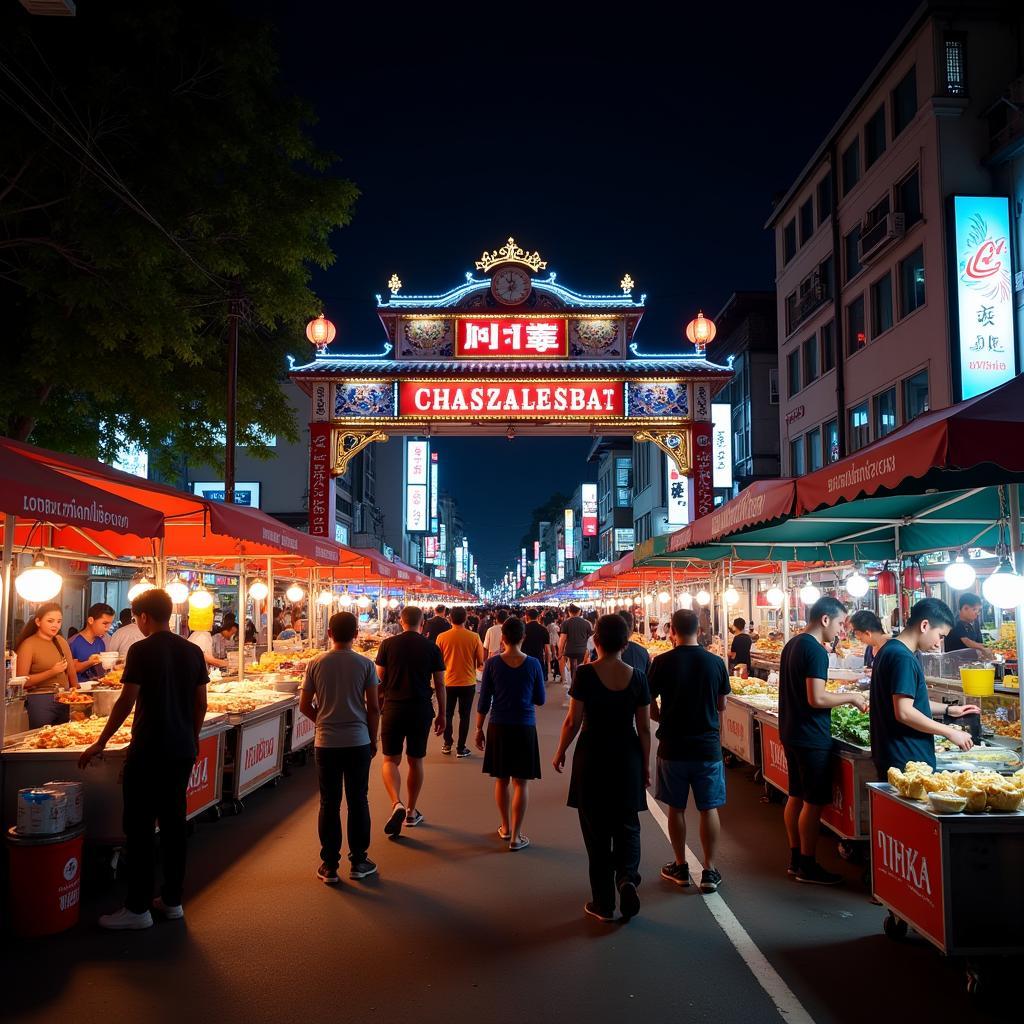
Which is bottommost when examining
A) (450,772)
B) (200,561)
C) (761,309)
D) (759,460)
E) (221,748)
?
(450,772)

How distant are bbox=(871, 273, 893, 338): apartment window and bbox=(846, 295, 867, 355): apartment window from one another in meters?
0.88

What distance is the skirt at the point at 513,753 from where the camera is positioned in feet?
27.2

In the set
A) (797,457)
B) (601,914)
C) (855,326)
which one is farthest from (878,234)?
(601,914)

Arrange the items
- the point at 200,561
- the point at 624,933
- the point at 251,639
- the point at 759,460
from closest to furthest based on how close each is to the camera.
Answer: the point at 624,933
the point at 200,561
the point at 251,639
the point at 759,460

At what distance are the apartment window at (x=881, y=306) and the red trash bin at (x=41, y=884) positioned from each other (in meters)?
23.4

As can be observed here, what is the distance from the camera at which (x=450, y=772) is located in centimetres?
1237

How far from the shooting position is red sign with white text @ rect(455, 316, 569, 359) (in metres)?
23.2

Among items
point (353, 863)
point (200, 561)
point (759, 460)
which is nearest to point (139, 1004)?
point (353, 863)

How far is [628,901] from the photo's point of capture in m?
6.19

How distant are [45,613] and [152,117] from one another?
7101 mm

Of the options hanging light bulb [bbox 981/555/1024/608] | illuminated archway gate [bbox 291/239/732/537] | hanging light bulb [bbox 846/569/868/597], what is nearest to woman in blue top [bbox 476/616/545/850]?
hanging light bulb [bbox 981/555/1024/608]

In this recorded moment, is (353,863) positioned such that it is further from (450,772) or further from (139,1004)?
(450,772)

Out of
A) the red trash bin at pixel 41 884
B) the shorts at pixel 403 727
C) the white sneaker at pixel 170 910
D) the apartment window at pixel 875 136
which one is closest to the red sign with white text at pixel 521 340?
the apartment window at pixel 875 136

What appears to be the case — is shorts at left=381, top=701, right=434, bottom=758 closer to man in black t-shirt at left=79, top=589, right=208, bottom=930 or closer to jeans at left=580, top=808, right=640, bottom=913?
man in black t-shirt at left=79, top=589, right=208, bottom=930
